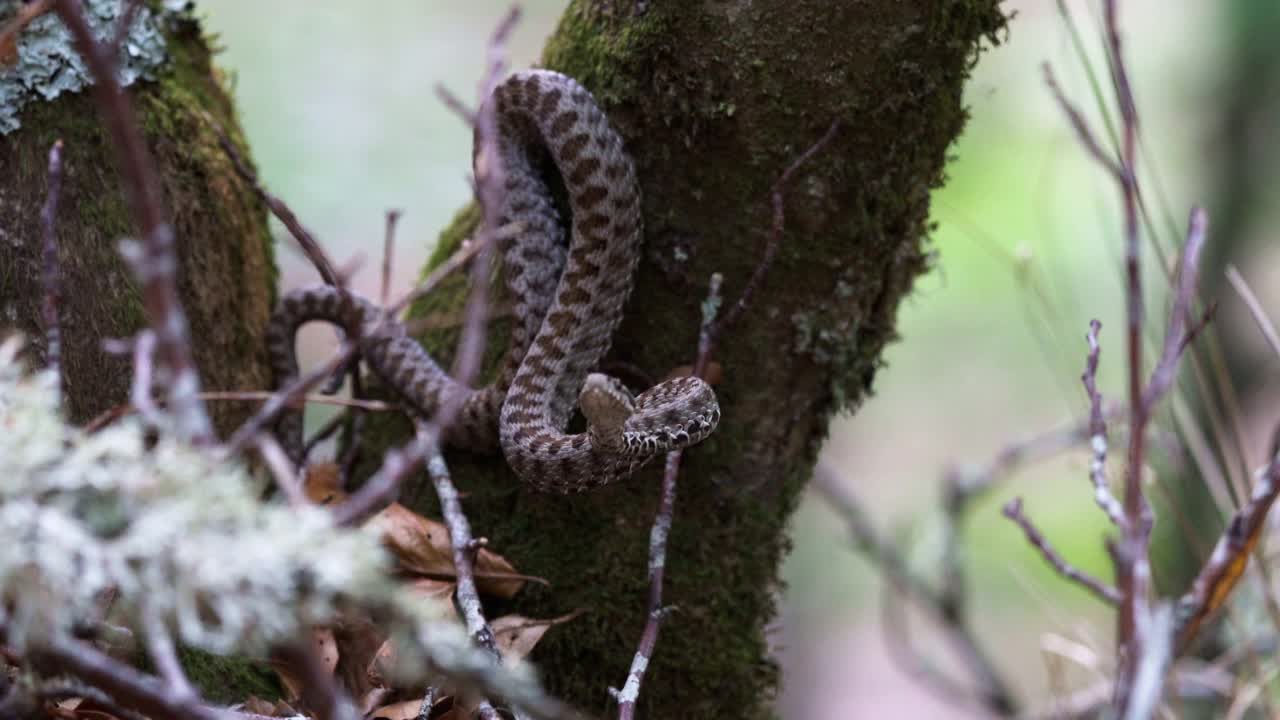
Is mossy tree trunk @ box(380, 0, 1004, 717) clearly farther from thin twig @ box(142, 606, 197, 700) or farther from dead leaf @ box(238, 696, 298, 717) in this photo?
thin twig @ box(142, 606, 197, 700)

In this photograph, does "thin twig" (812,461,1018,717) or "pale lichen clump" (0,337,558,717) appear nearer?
"pale lichen clump" (0,337,558,717)

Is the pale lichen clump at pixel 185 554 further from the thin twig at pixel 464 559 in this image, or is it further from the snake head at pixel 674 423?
the snake head at pixel 674 423

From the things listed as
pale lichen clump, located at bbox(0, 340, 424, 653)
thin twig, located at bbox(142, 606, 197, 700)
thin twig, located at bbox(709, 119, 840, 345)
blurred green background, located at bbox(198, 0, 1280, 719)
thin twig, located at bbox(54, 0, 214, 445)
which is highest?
blurred green background, located at bbox(198, 0, 1280, 719)

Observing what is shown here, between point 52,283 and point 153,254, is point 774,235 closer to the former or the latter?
point 52,283

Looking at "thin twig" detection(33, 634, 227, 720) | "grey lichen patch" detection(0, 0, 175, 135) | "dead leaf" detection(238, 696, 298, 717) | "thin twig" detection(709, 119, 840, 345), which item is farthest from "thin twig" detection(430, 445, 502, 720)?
"grey lichen patch" detection(0, 0, 175, 135)

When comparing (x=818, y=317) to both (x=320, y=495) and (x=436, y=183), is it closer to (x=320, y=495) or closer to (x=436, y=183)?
(x=320, y=495)

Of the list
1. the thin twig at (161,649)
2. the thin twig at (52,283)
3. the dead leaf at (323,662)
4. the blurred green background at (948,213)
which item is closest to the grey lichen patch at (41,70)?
the thin twig at (52,283)
